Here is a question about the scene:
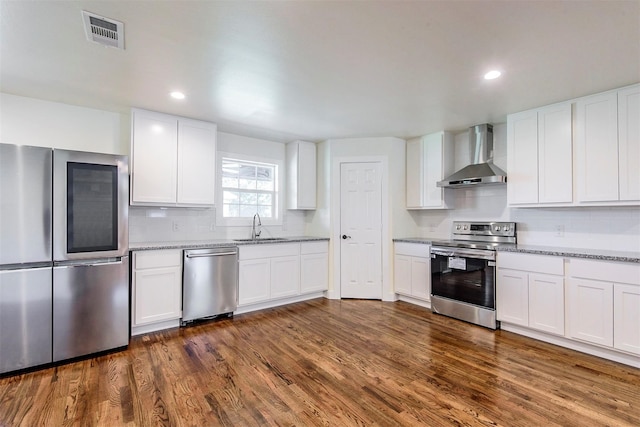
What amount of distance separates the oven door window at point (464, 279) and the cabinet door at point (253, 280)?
7.22 feet

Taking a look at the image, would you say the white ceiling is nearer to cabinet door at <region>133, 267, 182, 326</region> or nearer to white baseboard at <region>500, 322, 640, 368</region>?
cabinet door at <region>133, 267, 182, 326</region>

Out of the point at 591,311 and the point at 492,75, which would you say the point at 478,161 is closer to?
the point at 492,75

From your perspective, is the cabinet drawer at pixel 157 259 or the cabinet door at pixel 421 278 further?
the cabinet door at pixel 421 278

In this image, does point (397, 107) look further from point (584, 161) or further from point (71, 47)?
point (71, 47)

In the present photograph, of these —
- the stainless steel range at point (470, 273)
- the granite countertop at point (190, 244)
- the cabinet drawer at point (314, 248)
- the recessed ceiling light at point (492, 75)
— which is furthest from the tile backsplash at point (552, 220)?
the granite countertop at point (190, 244)

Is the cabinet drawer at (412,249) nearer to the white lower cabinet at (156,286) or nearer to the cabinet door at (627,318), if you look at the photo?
the cabinet door at (627,318)

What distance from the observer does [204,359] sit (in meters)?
2.68

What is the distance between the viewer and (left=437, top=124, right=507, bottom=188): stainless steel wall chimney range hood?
3.81 meters

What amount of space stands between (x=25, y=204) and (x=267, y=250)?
2425mm

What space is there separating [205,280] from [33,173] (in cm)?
185

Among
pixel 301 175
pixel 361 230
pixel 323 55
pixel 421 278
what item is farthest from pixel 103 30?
pixel 421 278

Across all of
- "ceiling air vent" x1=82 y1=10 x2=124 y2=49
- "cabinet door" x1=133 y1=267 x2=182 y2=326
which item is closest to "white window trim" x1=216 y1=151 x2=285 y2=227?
"cabinet door" x1=133 y1=267 x2=182 y2=326

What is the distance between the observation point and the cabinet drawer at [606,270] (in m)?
2.52

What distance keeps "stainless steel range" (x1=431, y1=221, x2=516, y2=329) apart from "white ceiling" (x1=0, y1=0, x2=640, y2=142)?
1.53 metres
